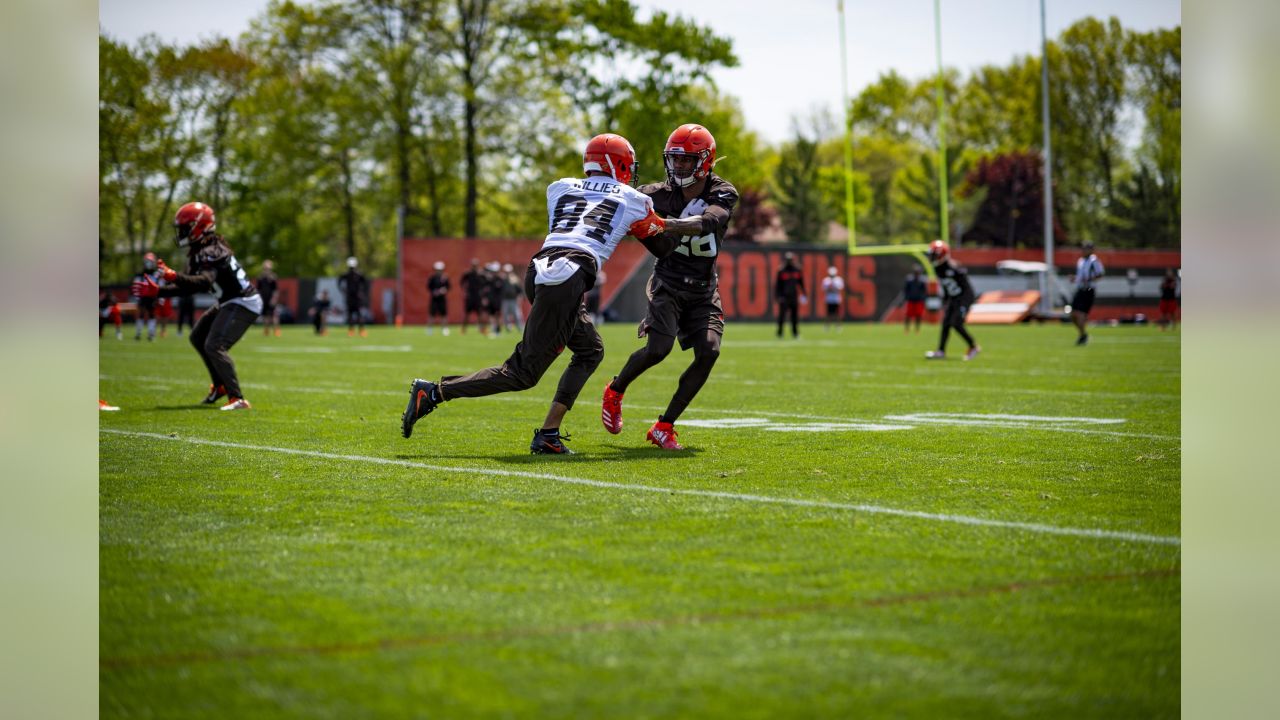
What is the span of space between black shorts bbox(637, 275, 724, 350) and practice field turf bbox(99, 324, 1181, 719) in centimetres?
81

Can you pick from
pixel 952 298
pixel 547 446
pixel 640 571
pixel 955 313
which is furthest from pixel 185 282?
pixel 952 298

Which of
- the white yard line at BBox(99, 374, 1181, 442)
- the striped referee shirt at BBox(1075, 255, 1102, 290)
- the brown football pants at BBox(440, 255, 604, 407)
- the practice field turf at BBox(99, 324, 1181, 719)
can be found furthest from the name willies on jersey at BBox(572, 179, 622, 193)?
the striped referee shirt at BBox(1075, 255, 1102, 290)

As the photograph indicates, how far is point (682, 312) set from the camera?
977 centimetres

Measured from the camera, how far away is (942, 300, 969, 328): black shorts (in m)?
23.7

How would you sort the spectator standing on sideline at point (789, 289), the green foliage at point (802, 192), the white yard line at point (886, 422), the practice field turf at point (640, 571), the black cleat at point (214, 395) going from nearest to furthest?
the practice field turf at point (640, 571), the white yard line at point (886, 422), the black cleat at point (214, 395), the spectator standing on sideline at point (789, 289), the green foliage at point (802, 192)

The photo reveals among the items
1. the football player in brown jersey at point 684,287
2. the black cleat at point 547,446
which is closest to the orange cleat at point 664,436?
the football player in brown jersey at point 684,287

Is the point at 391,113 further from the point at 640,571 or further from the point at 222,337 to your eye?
the point at 640,571

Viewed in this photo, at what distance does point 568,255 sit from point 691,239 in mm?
1152

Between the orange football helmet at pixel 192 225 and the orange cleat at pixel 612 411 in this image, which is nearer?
the orange cleat at pixel 612 411

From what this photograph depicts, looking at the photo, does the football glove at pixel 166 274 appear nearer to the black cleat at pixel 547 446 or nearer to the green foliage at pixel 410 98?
the black cleat at pixel 547 446

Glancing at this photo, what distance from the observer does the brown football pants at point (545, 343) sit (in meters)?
8.70

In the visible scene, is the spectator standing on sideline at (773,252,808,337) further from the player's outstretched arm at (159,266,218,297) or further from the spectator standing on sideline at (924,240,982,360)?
the player's outstretched arm at (159,266,218,297)

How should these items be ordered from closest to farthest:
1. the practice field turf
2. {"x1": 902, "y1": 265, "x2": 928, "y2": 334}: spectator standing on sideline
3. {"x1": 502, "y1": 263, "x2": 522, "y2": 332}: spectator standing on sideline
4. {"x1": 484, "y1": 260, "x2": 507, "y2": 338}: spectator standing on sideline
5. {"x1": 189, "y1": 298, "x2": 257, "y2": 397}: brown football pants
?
1. the practice field turf
2. {"x1": 189, "y1": 298, "x2": 257, "y2": 397}: brown football pants
3. {"x1": 484, "y1": 260, "x2": 507, "y2": 338}: spectator standing on sideline
4. {"x1": 502, "y1": 263, "x2": 522, "y2": 332}: spectator standing on sideline
5. {"x1": 902, "y1": 265, "x2": 928, "y2": 334}: spectator standing on sideline

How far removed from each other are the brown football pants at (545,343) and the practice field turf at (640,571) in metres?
0.47
